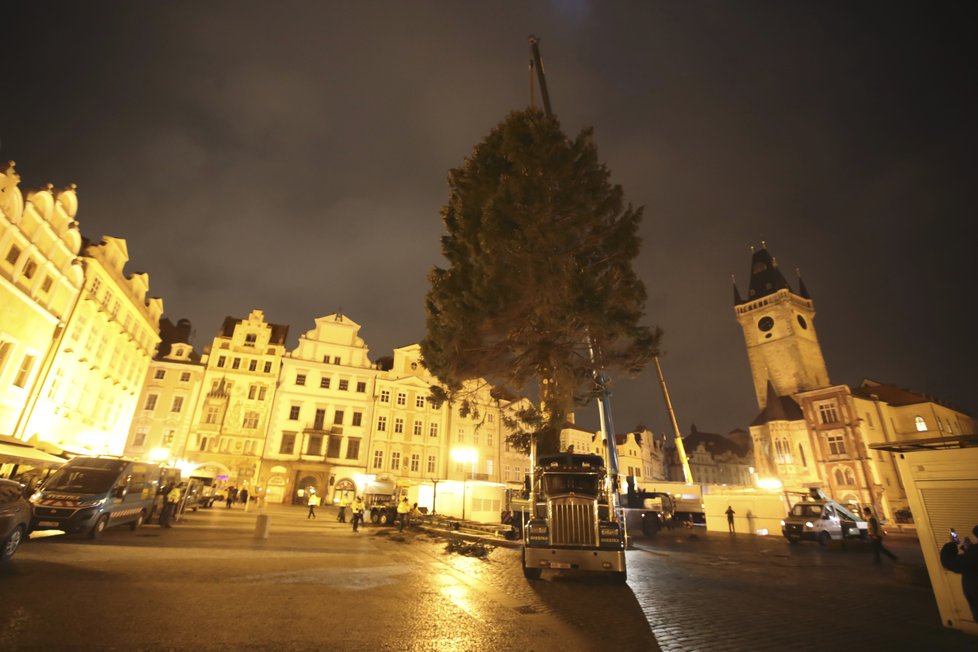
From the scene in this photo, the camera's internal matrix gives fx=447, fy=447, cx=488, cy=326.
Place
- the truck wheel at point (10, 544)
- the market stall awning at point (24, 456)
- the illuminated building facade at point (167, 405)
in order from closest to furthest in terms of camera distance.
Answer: the truck wheel at point (10, 544), the market stall awning at point (24, 456), the illuminated building facade at point (167, 405)

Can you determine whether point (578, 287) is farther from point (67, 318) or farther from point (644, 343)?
point (67, 318)

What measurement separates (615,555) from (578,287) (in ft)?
26.2

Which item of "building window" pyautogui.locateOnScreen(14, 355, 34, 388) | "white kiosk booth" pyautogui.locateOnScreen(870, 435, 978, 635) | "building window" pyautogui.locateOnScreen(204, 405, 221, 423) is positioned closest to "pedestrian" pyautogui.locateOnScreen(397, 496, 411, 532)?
"building window" pyautogui.locateOnScreen(14, 355, 34, 388)

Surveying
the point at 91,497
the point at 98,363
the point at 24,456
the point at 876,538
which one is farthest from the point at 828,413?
the point at 98,363

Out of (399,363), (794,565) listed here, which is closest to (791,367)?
(399,363)

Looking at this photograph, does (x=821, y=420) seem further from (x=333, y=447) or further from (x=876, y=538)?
(x=333, y=447)

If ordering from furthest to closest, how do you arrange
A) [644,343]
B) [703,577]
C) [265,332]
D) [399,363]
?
[399,363] < [265,332] < [644,343] < [703,577]

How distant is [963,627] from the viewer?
6777mm

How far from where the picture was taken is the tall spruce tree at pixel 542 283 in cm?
1566

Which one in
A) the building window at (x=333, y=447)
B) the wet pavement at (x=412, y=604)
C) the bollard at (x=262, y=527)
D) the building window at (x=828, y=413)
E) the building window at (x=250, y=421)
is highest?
the building window at (x=828, y=413)

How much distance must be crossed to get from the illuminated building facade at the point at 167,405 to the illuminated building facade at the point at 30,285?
18125 millimetres

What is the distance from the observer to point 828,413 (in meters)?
52.5

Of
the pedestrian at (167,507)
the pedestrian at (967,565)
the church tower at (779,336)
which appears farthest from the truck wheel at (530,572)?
the church tower at (779,336)

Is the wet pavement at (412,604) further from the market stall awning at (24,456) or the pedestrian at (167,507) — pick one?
the market stall awning at (24,456)
